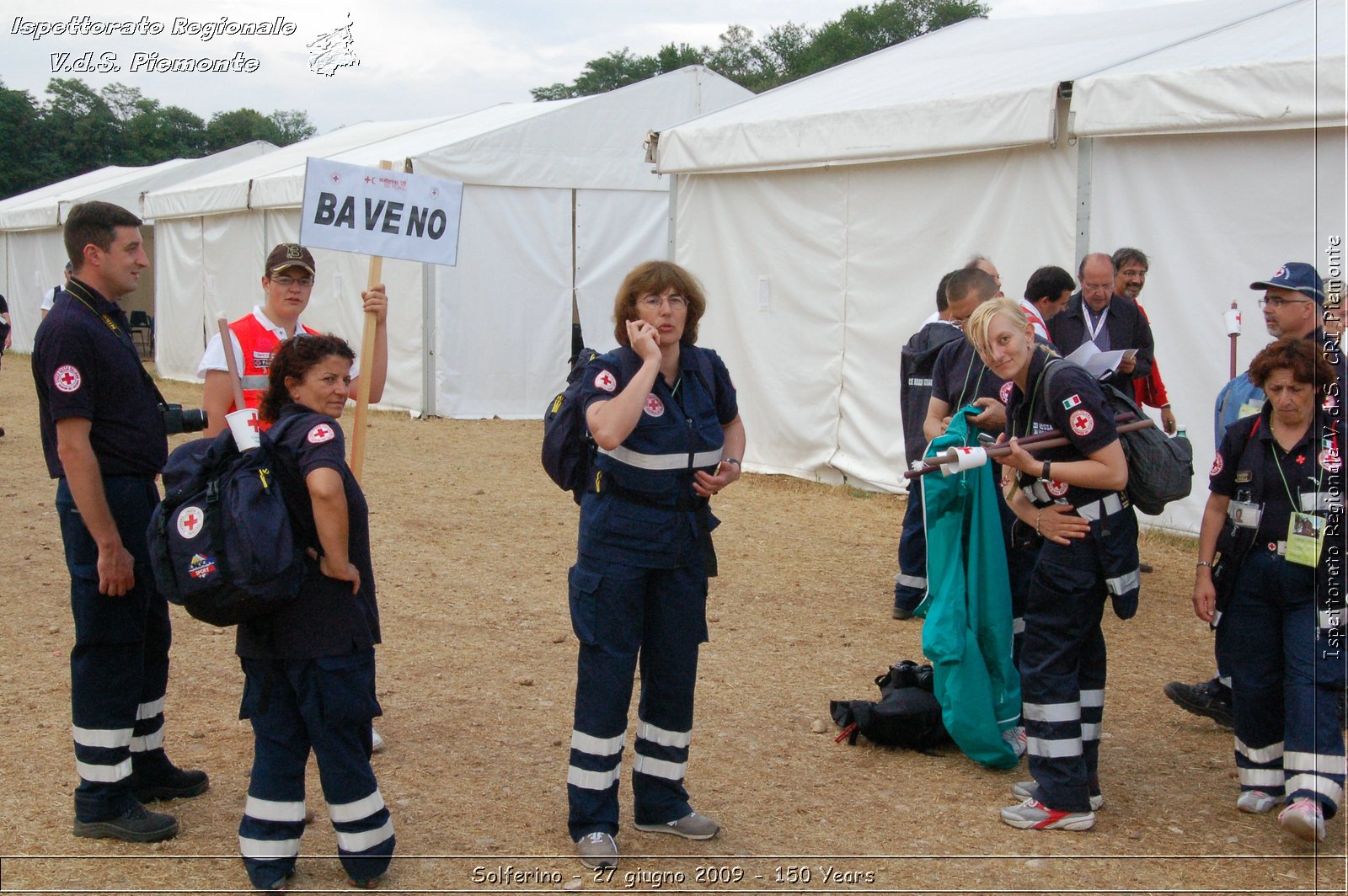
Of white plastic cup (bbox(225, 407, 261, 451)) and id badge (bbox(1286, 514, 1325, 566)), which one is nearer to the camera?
white plastic cup (bbox(225, 407, 261, 451))

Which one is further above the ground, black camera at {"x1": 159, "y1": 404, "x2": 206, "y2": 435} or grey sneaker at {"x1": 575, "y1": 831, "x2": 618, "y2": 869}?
black camera at {"x1": 159, "y1": 404, "x2": 206, "y2": 435}

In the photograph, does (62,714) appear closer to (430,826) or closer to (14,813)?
(14,813)

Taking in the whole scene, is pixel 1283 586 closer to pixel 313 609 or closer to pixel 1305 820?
pixel 1305 820

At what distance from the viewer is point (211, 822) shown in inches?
161

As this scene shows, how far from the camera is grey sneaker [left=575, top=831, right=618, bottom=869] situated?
3.71 metres

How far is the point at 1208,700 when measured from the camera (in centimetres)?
519

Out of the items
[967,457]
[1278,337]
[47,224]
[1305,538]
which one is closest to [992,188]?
[1278,337]

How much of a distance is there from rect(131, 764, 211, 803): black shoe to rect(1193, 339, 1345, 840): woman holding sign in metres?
3.72

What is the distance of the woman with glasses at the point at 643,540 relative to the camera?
3699 mm

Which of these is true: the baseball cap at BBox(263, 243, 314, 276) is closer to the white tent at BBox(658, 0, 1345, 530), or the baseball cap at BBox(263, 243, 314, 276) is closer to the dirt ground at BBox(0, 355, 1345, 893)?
the dirt ground at BBox(0, 355, 1345, 893)

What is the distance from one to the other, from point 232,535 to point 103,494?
0.79m

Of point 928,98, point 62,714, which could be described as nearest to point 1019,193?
point 928,98

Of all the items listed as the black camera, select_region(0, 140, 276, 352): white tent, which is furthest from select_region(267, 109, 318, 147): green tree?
the black camera

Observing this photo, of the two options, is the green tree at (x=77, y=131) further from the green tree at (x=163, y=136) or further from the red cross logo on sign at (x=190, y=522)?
the red cross logo on sign at (x=190, y=522)
